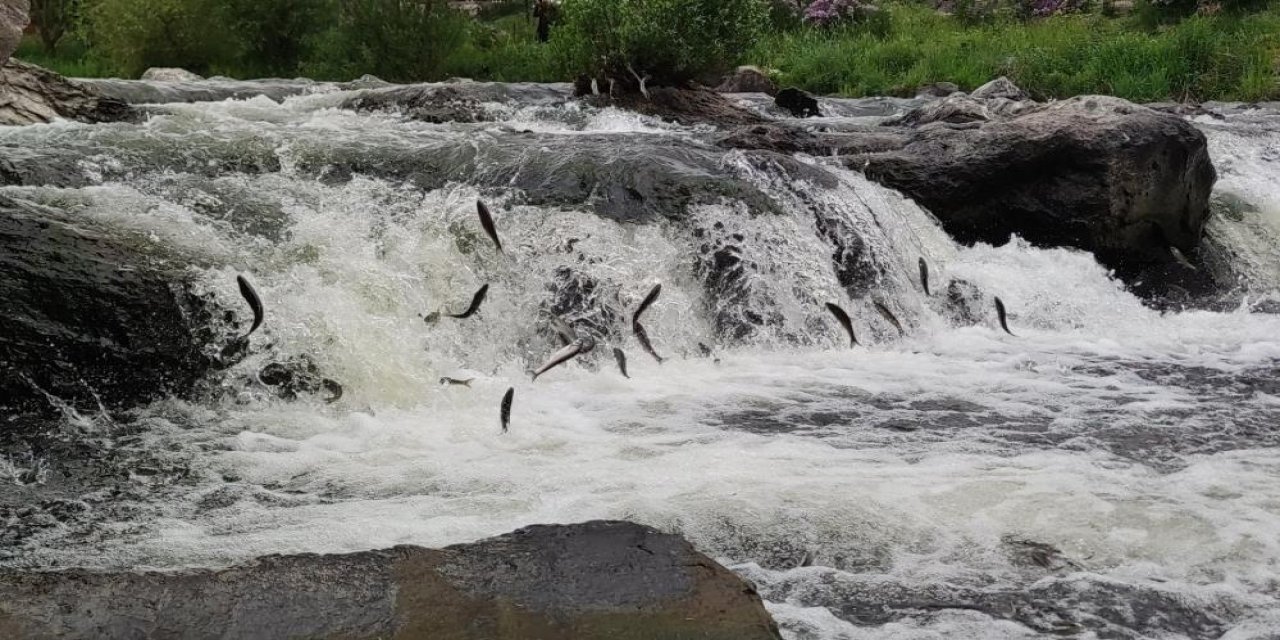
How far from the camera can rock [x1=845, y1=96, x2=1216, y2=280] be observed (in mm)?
8008

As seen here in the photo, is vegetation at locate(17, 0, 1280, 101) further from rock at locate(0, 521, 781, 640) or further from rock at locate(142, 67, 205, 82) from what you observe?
rock at locate(0, 521, 781, 640)

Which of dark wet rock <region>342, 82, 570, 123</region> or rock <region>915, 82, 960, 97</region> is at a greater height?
dark wet rock <region>342, 82, 570, 123</region>

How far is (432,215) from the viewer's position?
662 centimetres

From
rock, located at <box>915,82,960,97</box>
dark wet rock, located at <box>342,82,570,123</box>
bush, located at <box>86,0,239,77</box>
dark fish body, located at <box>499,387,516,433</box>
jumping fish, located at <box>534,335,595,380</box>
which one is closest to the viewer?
dark fish body, located at <box>499,387,516,433</box>

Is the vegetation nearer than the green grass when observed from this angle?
Yes

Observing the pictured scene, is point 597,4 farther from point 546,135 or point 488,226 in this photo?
point 488,226

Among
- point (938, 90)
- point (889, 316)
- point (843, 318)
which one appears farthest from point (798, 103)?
point (843, 318)

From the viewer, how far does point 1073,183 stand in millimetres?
8086

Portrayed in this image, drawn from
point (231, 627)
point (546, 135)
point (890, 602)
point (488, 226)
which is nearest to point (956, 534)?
point (890, 602)

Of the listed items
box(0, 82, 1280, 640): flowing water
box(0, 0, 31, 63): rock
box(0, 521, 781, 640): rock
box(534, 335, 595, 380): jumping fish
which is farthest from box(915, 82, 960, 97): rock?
box(0, 521, 781, 640): rock

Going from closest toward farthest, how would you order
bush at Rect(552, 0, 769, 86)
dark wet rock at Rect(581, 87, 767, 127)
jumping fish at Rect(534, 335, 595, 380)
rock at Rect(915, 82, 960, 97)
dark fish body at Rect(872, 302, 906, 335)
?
jumping fish at Rect(534, 335, 595, 380), dark fish body at Rect(872, 302, 906, 335), dark wet rock at Rect(581, 87, 767, 127), bush at Rect(552, 0, 769, 86), rock at Rect(915, 82, 960, 97)

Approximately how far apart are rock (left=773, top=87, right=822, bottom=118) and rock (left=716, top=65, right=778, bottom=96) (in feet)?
8.21

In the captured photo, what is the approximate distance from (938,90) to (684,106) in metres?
5.80

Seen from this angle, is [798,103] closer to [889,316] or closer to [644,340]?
[889,316]
